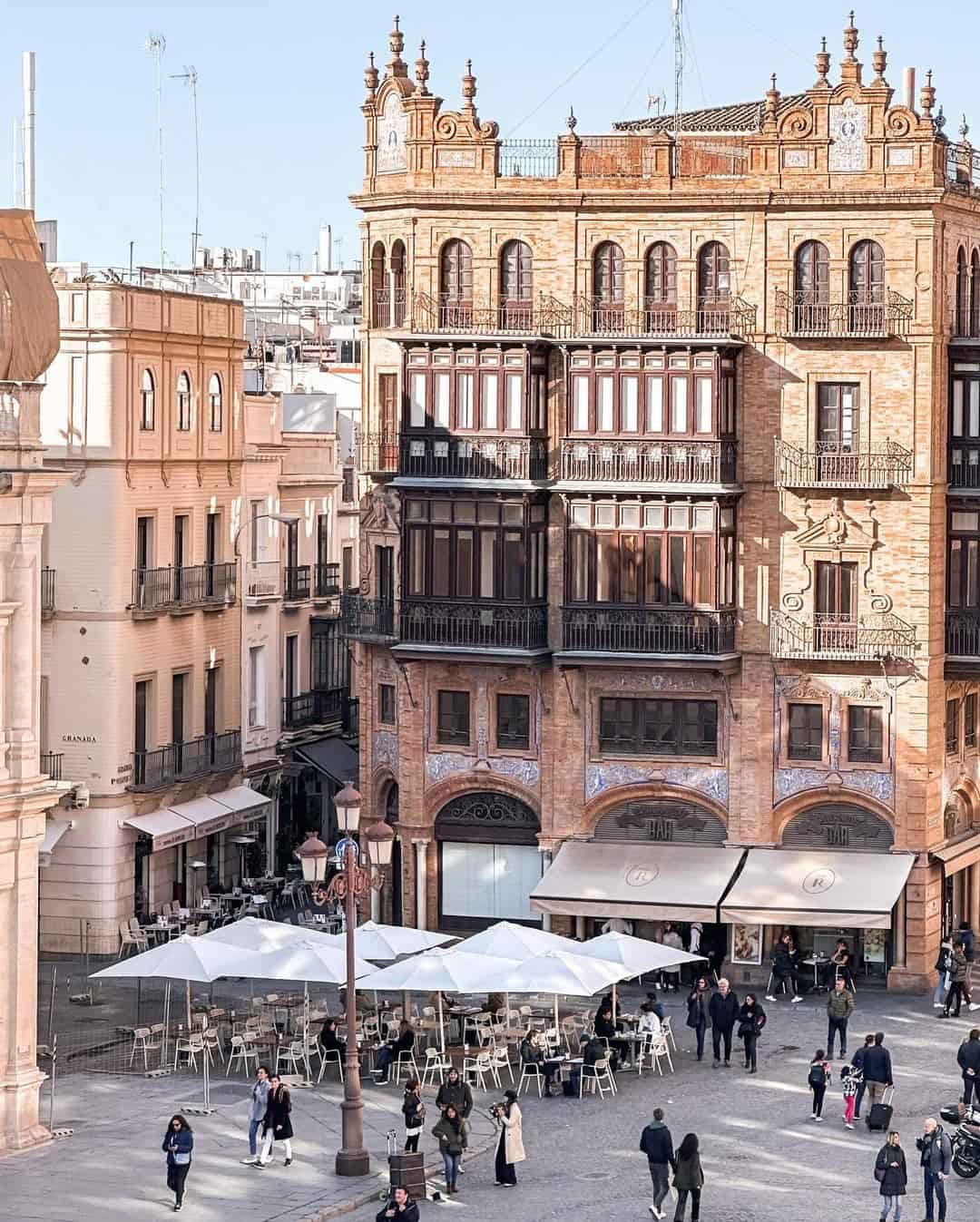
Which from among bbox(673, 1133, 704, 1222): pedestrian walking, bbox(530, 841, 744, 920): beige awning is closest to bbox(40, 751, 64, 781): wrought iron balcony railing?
bbox(530, 841, 744, 920): beige awning

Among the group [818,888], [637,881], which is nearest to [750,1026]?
[818,888]

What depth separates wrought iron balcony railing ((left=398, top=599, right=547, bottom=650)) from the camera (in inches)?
2482

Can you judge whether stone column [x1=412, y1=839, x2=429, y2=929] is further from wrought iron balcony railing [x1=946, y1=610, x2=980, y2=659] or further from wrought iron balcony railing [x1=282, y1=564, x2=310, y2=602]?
wrought iron balcony railing [x1=282, y1=564, x2=310, y2=602]

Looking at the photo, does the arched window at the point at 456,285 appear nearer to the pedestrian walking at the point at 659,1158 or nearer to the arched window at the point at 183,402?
the arched window at the point at 183,402

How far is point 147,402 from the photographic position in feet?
218

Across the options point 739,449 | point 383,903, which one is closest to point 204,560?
point 383,903

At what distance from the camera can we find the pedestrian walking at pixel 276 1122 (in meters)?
45.0

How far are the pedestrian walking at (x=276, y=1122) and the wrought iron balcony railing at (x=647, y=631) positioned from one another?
63.4ft

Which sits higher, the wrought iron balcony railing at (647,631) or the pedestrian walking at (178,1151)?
the wrought iron balcony railing at (647,631)

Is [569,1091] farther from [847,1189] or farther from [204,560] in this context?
[204,560]

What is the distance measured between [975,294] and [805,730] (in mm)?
10145

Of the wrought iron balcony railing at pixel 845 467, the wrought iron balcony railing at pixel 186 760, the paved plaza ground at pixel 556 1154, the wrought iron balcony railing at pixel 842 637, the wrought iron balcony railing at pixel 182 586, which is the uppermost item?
the wrought iron balcony railing at pixel 845 467

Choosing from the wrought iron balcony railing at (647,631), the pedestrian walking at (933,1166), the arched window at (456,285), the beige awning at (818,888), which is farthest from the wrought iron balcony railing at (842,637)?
the pedestrian walking at (933,1166)

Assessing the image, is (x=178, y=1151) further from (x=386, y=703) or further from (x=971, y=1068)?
(x=386, y=703)
